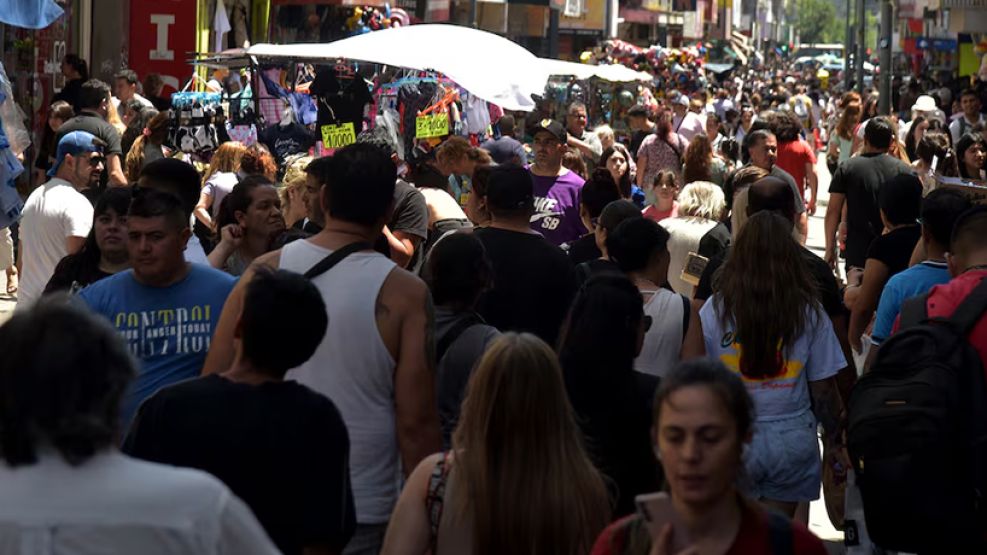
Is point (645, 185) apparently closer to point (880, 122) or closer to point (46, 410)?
point (880, 122)

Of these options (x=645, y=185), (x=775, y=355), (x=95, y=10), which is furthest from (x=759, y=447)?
(x=95, y=10)

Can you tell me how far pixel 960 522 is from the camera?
4.87 m

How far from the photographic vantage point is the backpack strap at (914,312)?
5922 millimetres

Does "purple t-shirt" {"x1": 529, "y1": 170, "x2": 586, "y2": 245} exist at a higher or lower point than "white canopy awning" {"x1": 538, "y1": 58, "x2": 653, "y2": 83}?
lower

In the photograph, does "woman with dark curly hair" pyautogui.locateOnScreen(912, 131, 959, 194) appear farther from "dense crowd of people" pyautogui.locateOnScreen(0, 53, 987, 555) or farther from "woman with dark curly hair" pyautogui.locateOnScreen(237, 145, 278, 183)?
"woman with dark curly hair" pyautogui.locateOnScreen(237, 145, 278, 183)

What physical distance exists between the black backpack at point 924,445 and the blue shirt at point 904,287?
179 centimetres

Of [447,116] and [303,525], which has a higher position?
[447,116]

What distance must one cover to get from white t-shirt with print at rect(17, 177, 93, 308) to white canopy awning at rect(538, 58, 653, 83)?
8.54m

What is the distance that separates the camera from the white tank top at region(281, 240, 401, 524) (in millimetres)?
5051

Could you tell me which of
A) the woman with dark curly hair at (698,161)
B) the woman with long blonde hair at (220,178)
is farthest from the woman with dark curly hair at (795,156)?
the woman with long blonde hair at (220,178)

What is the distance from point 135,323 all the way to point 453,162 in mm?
5504

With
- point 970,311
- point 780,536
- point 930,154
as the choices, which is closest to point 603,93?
point 930,154

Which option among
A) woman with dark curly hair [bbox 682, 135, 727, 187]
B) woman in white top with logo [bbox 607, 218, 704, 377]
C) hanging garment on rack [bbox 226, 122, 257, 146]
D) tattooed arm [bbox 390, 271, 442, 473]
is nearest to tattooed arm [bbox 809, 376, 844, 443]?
woman in white top with logo [bbox 607, 218, 704, 377]

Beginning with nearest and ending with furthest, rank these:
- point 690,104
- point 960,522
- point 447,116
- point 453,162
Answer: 1. point 960,522
2. point 453,162
3. point 447,116
4. point 690,104
